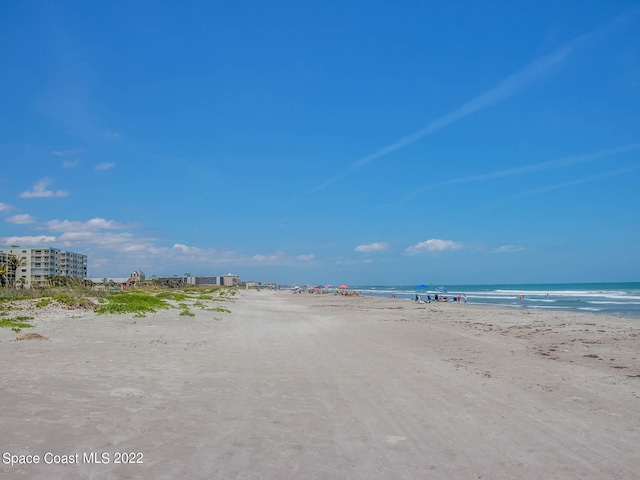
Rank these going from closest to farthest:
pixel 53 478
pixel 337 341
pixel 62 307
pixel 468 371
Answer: pixel 53 478, pixel 468 371, pixel 337 341, pixel 62 307

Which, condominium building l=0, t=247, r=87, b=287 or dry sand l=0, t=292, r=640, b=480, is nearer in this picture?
dry sand l=0, t=292, r=640, b=480

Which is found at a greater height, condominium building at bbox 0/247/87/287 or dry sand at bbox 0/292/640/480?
condominium building at bbox 0/247/87/287

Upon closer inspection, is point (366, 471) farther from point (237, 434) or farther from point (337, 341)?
point (337, 341)

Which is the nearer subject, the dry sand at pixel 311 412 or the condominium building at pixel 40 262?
the dry sand at pixel 311 412

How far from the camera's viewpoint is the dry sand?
534 centimetres

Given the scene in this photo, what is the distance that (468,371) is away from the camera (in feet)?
38.5

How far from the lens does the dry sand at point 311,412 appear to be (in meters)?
5.34

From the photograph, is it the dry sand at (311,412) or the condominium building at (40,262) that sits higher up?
the condominium building at (40,262)

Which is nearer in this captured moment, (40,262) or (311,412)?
(311,412)

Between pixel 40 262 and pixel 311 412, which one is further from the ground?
pixel 40 262

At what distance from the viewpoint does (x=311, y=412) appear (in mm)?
7562

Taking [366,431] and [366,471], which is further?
[366,431]

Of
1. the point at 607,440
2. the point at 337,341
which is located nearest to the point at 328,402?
the point at 607,440

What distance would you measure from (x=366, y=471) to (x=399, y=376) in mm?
5864
